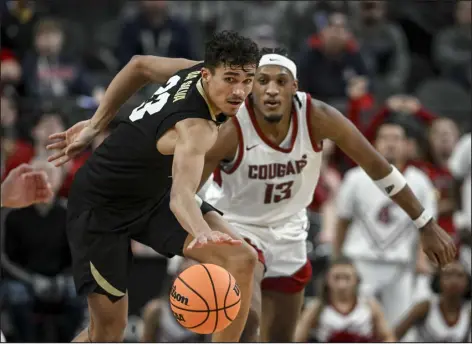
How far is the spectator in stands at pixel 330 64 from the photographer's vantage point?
1232 centimetres

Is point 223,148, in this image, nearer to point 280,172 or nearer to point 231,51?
point 280,172

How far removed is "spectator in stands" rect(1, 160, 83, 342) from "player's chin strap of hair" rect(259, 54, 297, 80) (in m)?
3.48

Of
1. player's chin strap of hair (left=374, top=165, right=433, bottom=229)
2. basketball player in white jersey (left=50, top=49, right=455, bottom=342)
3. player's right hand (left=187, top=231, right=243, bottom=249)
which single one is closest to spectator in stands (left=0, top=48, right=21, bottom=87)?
basketball player in white jersey (left=50, top=49, right=455, bottom=342)

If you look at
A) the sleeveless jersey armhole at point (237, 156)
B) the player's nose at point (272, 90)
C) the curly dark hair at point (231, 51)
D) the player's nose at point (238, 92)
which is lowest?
the sleeveless jersey armhole at point (237, 156)

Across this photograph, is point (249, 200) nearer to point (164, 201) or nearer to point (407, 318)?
point (164, 201)

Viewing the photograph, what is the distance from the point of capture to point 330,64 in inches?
489

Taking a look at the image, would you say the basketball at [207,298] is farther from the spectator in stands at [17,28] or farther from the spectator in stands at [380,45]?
the spectator in stands at [380,45]

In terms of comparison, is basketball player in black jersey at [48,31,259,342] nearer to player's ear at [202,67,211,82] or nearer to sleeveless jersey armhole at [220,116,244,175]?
player's ear at [202,67,211,82]

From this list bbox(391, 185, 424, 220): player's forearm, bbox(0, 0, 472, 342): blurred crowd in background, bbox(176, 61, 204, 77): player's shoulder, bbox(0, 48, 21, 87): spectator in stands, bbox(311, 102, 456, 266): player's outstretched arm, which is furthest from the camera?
bbox(0, 48, 21, 87): spectator in stands

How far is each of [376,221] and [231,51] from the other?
5.06 metres

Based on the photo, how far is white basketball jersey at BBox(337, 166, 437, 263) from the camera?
10.7 m

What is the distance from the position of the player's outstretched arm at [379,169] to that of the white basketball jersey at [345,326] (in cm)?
285

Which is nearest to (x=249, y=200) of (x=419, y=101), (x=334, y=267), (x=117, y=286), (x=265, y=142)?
(x=265, y=142)

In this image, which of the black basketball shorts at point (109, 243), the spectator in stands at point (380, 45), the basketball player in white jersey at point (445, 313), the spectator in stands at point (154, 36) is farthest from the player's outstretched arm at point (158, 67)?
the spectator in stands at point (380, 45)
